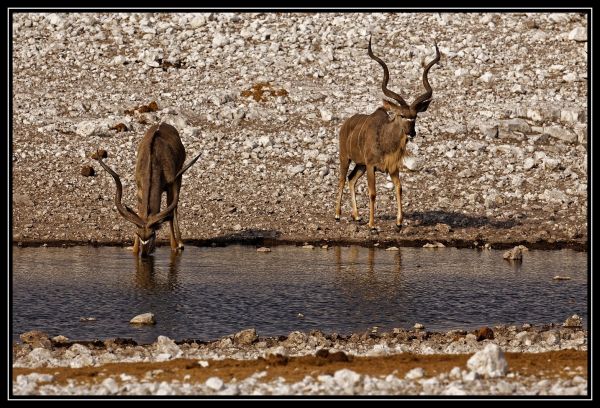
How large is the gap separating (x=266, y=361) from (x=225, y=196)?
12.9 m

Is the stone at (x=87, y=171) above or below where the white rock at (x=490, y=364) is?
above

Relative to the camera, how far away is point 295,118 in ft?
97.2

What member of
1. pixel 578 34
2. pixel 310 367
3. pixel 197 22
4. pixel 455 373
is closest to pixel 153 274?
pixel 310 367

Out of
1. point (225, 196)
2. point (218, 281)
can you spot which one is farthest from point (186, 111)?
point (218, 281)

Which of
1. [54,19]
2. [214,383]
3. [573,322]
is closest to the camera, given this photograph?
[214,383]

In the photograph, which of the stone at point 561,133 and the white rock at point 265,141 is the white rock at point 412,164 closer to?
the white rock at point 265,141

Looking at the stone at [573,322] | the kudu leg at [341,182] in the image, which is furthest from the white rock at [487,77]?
the stone at [573,322]

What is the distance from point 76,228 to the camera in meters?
22.4

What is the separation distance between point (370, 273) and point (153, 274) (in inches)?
135

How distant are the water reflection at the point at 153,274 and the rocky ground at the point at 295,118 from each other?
2.08 meters

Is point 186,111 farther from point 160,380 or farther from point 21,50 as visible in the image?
point 160,380

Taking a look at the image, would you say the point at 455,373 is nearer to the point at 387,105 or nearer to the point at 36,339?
the point at 36,339

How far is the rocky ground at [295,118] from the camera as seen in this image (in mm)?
23359

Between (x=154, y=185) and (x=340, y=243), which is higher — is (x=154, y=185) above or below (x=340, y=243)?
above
